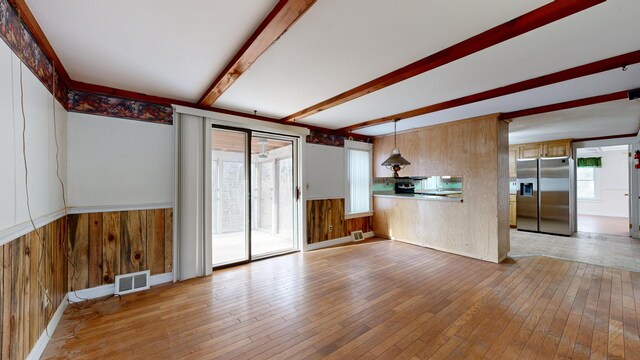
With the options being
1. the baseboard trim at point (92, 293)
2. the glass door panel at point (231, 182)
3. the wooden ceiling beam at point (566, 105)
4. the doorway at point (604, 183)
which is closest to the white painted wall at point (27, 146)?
the baseboard trim at point (92, 293)

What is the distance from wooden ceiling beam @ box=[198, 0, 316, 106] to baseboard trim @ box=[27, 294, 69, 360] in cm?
250

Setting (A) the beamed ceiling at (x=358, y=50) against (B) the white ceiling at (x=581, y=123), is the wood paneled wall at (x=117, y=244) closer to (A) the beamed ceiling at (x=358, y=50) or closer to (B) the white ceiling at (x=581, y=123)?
(A) the beamed ceiling at (x=358, y=50)

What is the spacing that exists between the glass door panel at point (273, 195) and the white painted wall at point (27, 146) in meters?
2.84

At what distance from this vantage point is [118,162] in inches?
111

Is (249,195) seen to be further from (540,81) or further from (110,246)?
(540,81)

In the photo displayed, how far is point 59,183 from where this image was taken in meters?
2.34

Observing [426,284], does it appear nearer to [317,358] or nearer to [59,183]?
[317,358]

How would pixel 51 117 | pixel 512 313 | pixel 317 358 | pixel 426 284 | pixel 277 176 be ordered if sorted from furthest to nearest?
pixel 277 176
pixel 426 284
pixel 512 313
pixel 51 117
pixel 317 358

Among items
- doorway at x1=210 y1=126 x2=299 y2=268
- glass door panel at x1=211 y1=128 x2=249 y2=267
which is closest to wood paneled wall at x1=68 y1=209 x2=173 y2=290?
doorway at x1=210 y1=126 x2=299 y2=268

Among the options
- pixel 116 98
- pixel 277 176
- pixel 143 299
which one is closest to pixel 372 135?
pixel 277 176

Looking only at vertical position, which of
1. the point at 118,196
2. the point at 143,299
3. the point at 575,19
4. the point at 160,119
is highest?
the point at 575,19

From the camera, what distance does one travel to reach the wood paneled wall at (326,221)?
4591 millimetres

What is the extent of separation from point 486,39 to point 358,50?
35.9 inches

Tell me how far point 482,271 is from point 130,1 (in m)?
4.56
